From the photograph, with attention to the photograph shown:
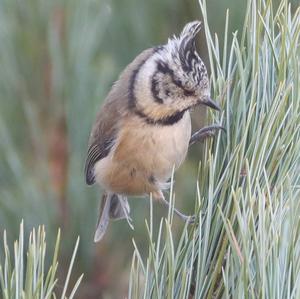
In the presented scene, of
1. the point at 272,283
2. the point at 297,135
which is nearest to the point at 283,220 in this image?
the point at 272,283

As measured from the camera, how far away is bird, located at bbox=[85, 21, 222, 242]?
1.70m

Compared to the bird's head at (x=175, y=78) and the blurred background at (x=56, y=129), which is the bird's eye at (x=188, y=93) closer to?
the bird's head at (x=175, y=78)

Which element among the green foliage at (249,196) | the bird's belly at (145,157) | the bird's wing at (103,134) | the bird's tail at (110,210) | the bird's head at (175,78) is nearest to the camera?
the green foliage at (249,196)

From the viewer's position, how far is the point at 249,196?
2.61ft

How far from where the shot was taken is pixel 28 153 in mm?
1558

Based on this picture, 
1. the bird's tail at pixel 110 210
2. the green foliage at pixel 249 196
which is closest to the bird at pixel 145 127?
the bird's tail at pixel 110 210

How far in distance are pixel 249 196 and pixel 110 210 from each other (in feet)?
4.01

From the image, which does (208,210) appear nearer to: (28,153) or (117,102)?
(28,153)

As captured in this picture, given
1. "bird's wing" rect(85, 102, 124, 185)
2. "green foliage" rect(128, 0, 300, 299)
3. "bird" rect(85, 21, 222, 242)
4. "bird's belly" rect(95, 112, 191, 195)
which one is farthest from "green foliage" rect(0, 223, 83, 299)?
"bird's wing" rect(85, 102, 124, 185)

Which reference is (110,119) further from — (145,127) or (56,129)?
(56,129)

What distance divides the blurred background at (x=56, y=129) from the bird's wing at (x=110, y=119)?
17cm

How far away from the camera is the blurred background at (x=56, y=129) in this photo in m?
1.53

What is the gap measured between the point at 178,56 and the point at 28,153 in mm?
367

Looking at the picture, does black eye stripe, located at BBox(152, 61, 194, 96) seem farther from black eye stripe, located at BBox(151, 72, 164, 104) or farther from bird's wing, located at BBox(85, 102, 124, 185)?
bird's wing, located at BBox(85, 102, 124, 185)
